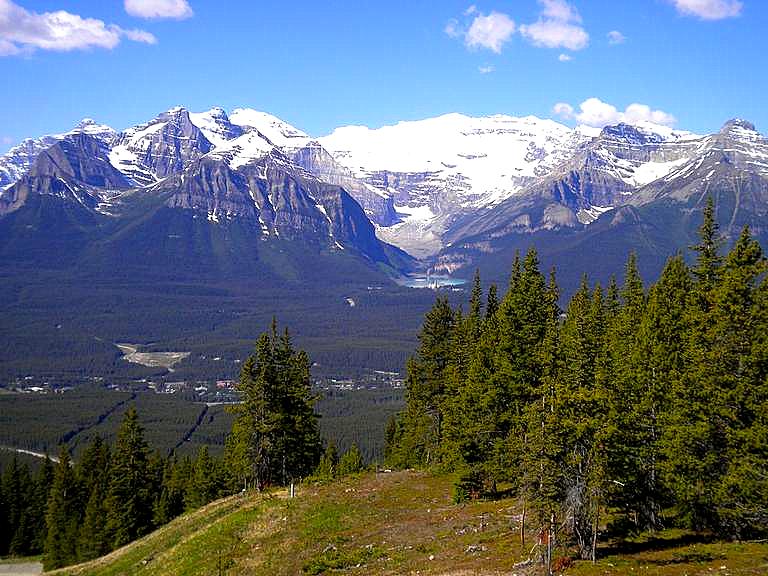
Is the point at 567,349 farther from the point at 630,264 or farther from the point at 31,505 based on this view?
the point at 31,505

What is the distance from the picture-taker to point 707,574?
107ft

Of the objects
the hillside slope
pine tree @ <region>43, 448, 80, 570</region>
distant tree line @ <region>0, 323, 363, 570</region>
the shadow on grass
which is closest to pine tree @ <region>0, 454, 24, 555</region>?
distant tree line @ <region>0, 323, 363, 570</region>

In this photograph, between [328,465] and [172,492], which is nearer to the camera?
[172,492]

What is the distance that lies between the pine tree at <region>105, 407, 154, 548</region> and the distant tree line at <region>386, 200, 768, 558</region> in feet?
134

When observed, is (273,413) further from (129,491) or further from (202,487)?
(202,487)

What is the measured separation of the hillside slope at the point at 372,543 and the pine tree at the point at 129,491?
1531 centimetres

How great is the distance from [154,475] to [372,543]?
48188 mm

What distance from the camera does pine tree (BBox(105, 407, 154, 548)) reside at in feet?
262

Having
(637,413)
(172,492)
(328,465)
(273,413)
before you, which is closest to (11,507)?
(172,492)

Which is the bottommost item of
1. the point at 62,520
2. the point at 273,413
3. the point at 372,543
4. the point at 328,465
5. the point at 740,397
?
the point at 62,520

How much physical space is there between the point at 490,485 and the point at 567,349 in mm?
23145

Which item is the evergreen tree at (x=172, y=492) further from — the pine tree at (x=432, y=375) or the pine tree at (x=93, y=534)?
the pine tree at (x=432, y=375)

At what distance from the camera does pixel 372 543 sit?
4606cm

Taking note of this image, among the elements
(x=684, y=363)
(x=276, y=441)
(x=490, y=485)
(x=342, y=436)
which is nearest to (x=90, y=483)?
(x=276, y=441)
